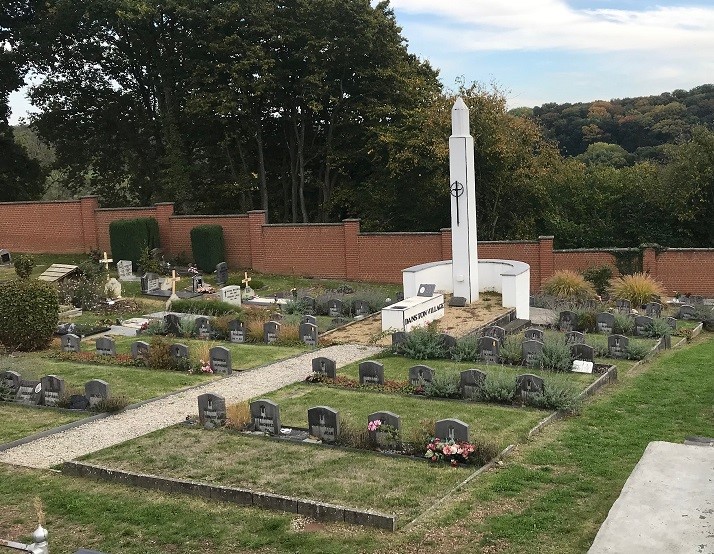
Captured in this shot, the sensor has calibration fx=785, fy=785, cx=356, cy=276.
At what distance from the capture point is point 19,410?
13523mm

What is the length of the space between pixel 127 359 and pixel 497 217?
19.5 m

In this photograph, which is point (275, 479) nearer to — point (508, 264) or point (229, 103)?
point (508, 264)

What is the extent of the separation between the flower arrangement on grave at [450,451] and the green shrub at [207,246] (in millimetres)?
23162

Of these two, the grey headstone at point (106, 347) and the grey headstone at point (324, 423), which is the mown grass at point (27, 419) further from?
the grey headstone at point (324, 423)

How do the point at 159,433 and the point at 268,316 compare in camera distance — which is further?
the point at 268,316

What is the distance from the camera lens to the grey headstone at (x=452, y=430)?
10133mm

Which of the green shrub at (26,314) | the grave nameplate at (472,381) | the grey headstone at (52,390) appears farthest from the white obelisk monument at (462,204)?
the grey headstone at (52,390)

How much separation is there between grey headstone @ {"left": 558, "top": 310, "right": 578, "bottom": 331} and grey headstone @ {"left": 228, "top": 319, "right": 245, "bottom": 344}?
812cm

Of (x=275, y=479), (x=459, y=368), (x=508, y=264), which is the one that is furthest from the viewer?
(x=508, y=264)

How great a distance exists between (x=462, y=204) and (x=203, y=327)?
24.9 feet

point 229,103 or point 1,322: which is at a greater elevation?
point 229,103

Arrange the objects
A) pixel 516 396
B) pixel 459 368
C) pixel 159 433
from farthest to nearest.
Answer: pixel 459 368
pixel 516 396
pixel 159 433

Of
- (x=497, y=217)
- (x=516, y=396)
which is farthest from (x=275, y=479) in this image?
(x=497, y=217)

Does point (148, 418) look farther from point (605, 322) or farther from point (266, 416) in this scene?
point (605, 322)
